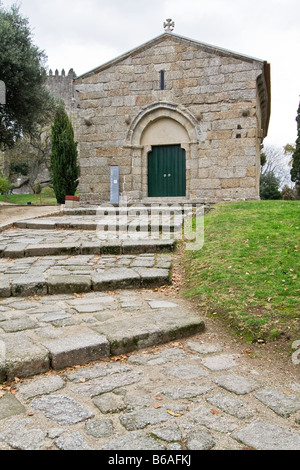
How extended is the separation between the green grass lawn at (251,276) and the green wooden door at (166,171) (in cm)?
643

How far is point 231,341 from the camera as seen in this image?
3422 mm

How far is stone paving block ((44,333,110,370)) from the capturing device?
9.24 ft

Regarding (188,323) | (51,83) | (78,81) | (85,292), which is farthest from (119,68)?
(51,83)

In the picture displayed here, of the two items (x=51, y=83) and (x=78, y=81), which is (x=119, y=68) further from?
(x=51, y=83)

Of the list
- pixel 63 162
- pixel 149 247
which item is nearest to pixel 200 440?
pixel 149 247

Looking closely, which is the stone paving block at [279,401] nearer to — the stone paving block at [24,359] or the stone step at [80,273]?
the stone paving block at [24,359]

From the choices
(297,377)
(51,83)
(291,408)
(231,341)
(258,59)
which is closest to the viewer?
(291,408)

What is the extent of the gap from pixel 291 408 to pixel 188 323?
1.33 metres

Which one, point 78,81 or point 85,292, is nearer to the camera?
point 85,292

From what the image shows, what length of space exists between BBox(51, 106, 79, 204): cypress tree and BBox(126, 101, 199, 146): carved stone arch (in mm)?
4219

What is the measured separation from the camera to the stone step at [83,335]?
2750 millimetres

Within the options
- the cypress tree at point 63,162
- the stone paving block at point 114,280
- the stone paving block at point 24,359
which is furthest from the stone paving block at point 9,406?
the cypress tree at point 63,162

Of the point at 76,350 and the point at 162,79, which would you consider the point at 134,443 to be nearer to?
the point at 76,350

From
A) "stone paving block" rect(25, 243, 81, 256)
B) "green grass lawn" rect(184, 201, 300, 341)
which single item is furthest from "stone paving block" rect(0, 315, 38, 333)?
"stone paving block" rect(25, 243, 81, 256)
